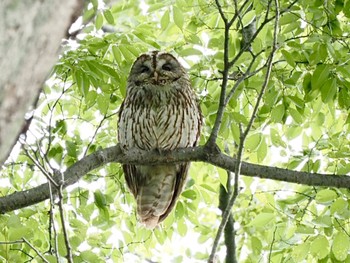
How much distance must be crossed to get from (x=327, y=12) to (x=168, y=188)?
5.92ft

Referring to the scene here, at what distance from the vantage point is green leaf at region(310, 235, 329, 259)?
4152mm

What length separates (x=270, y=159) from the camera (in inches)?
226

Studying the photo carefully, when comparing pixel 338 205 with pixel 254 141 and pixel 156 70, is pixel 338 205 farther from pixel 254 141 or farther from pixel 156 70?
pixel 156 70

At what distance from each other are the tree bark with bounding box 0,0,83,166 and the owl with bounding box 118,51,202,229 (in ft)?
11.7

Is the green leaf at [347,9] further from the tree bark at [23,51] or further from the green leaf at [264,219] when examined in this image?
the tree bark at [23,51]

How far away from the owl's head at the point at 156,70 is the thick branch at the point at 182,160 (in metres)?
1.29

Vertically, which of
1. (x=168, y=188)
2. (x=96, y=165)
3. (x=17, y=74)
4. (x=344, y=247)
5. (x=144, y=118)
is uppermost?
(x=144, y=118)

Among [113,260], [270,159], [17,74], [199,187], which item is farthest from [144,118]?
[17,74]

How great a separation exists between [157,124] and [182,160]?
0.97 metres

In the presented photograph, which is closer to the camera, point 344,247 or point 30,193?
point 30,193

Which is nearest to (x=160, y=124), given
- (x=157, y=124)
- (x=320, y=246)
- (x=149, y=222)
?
(x=157, y=124)

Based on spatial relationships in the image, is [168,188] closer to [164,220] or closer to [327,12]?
[164,220]

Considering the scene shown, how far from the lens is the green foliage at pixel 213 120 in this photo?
3.96 m

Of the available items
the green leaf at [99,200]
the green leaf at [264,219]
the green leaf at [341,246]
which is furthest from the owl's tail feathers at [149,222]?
the green leaf at [341,246]
